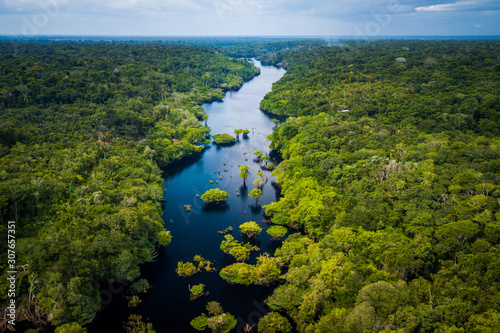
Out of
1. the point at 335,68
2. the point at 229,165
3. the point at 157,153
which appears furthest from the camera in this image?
the point at 335,68

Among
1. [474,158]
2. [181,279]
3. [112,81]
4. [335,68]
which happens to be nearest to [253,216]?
[181,279]

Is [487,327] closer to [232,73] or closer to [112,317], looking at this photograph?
[112,317]

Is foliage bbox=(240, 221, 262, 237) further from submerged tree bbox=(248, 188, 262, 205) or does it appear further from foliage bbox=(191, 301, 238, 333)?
foliage bbox=(191, 301, 238, 333)

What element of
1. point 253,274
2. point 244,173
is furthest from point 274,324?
point 244,173

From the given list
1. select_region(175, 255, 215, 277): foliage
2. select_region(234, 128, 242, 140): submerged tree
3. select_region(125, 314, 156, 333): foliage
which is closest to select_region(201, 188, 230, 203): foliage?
select_region(175, 255, 215, 277): foliage

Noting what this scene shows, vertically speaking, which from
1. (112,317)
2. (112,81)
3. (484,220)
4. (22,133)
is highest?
(112,81)

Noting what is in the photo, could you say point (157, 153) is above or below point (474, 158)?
below

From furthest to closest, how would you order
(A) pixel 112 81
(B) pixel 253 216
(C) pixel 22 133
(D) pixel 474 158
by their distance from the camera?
(A) pixel 112 81 < (C) pixel 22 133 < (B) pixel 253 216 < (D) pixel 474 158
